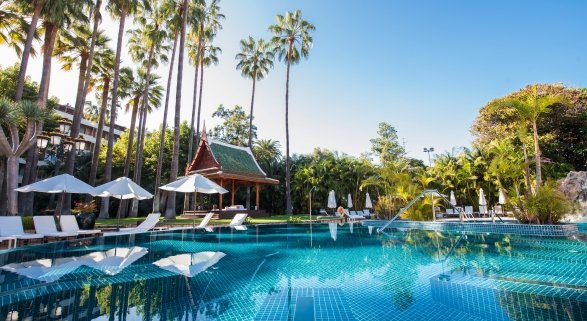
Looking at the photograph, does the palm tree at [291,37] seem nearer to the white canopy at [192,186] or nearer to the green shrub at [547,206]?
the white canopy at [192,186]

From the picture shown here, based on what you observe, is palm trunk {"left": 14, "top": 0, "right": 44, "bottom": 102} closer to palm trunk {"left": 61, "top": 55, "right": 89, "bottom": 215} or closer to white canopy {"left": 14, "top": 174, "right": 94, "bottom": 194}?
palm trunk {"left": 61, "top": 55, "right": 89, "bottom": 215}

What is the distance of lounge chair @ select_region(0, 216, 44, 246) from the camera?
918cm

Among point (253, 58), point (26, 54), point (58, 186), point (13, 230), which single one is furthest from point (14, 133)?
point (253, 58)

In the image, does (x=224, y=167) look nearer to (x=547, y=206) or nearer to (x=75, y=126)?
(x=75, y=126)

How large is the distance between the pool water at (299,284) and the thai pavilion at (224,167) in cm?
1376

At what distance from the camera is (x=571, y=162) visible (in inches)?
985

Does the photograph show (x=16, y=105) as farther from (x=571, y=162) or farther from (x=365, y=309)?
(x=571, y=162)

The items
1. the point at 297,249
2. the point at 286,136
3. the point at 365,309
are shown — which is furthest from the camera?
the point at 286,136

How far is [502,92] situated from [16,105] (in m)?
32.5

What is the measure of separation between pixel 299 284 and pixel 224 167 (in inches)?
746

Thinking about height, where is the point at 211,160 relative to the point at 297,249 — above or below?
above

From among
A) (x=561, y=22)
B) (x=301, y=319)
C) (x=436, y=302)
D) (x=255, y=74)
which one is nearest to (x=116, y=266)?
(x=301, y=319)

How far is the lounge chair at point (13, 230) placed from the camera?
30.1 feet

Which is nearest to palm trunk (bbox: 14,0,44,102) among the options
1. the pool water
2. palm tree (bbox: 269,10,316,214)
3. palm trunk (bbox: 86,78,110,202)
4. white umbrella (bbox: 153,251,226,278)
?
palm trunk (bbox: 86,78,110,202)
